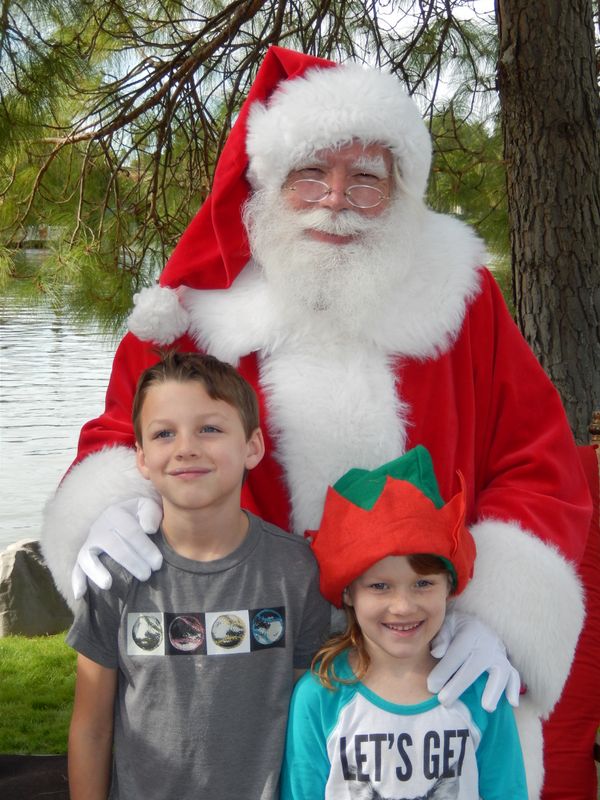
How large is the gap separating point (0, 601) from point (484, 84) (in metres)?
3.79

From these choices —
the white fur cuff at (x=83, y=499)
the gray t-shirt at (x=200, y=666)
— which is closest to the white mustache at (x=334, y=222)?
the white fur cuff at (x=83, y=499)

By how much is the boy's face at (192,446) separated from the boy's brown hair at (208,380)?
0.01m

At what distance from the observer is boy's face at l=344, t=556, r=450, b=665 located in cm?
161

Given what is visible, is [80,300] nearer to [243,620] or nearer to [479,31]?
[479,31]

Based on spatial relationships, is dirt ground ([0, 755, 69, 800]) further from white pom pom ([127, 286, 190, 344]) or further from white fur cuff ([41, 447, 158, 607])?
white pom pom ([127, 286, 190, 344])

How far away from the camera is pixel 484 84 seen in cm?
468

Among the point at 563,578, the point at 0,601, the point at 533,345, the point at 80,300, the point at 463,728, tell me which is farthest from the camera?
the point at 0,601

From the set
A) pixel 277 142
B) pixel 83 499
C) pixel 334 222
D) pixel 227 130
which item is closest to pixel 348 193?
pixel 334 222

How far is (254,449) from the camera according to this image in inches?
68.8

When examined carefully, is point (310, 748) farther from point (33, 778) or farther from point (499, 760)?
point (33, 778)

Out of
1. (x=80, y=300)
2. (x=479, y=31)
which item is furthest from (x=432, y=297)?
(x=479, y=31)

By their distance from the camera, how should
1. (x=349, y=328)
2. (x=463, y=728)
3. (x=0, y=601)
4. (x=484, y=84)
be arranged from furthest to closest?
1. (x=0, y=601)
2. (x=484, y=84)
3. (x=349, y=328)
4. (x=463, y=728)

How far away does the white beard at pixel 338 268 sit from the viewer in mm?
2039

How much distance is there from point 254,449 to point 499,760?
0.70 m
